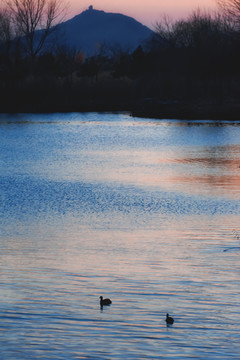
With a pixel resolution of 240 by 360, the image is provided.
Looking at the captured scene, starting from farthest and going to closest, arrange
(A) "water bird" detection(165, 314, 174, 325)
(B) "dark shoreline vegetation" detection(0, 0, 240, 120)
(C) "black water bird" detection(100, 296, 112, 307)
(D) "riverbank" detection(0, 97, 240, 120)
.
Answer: (B) "dark shoreline vegetation" detection(0, 0, 240, 120), (D) "riverbank" detection(0, 97, 240, 120), (C) "black water bird" detection(100, 296, 112, 307), (A) "water bird" detection(165, 314, 174, 325)

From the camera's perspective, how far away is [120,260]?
1048 centimetres

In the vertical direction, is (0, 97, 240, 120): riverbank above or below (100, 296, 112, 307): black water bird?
above

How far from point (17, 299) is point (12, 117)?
1864 inches

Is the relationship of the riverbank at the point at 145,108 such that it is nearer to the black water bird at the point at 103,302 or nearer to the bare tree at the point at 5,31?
the bare tree at the point at 5,31

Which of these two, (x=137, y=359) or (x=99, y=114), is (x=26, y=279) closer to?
(x=137, y=359)

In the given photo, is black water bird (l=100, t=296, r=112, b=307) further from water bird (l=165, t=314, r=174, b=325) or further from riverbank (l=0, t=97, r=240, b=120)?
riverbank (l=0, t=97, r=240, b=120)

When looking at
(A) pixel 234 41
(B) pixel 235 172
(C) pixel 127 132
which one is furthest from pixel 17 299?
(A) pixel 234 41

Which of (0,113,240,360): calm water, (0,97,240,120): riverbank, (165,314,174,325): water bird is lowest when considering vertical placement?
A: (0,113,240,360): calm water

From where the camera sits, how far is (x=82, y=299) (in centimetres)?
845

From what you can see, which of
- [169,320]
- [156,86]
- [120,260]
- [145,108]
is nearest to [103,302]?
[169,320]

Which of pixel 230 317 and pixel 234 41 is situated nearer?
pixel 230 317

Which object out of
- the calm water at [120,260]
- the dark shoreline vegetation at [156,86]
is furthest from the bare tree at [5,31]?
the calm water at [120,260]

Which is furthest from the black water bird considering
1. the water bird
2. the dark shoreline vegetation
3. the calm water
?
the dark shoreline vegetation

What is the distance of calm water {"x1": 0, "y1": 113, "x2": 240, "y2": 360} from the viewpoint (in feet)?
23.5
